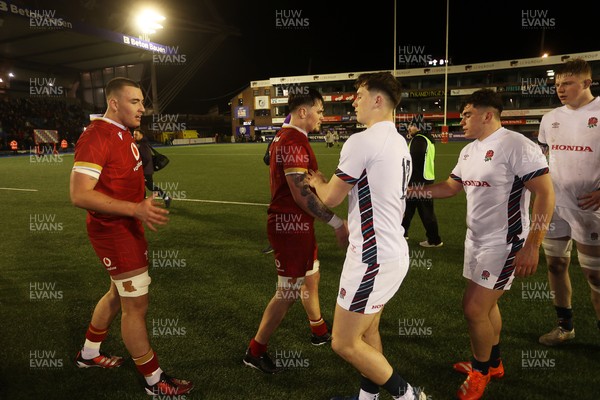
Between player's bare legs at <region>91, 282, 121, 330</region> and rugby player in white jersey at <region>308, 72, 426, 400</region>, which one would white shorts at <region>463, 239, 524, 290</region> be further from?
player's bare legs at <region>91, 282, 121, 330</region>

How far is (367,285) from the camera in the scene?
2.33 m

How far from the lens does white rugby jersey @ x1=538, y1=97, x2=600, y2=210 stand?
3.57 m

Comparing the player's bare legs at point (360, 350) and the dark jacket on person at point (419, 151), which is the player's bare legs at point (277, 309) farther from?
the dark jacket on person at point (419, 151)

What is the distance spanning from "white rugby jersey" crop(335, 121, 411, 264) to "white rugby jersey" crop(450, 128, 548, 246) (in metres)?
0.85

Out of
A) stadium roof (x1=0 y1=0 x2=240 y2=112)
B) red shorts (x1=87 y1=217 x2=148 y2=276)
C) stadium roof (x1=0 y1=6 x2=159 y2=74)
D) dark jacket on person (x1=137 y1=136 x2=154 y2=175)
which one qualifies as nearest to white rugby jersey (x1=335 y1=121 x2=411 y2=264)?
red shorts (x1=87 y1=217 x2=148 y2=276)

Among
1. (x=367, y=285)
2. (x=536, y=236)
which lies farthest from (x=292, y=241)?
(x=536, y=236)

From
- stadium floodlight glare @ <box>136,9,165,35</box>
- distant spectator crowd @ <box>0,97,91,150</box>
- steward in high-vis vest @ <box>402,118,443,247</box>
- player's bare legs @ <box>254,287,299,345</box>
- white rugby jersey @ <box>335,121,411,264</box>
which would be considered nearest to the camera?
white rugby jersey @ <box>335,121,411,264</box>

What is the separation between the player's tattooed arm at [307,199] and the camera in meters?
2.84

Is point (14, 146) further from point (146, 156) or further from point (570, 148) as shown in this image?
point (570, 148)

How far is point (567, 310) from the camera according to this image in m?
3.72

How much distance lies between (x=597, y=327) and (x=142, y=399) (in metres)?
4.29

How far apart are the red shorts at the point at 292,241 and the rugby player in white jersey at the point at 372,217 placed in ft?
→ 2.62

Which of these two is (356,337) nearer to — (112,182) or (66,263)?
(112,182)

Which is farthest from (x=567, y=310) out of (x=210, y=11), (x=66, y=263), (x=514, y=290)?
(x=210, y=11)
